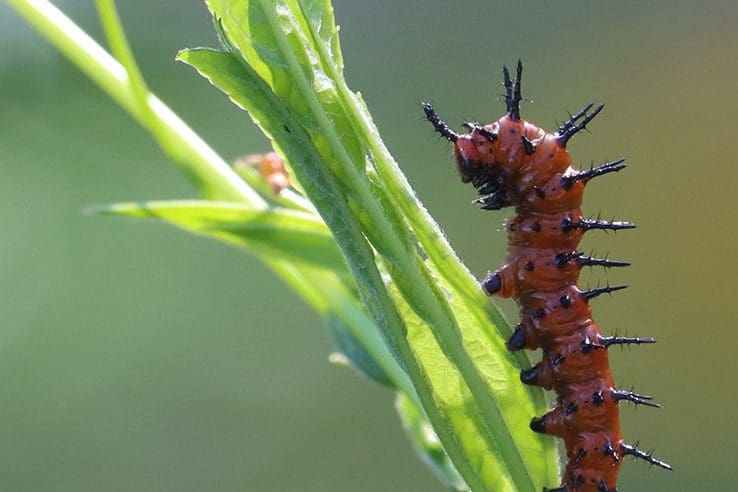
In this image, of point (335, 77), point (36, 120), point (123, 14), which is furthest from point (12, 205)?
point (335, 77)

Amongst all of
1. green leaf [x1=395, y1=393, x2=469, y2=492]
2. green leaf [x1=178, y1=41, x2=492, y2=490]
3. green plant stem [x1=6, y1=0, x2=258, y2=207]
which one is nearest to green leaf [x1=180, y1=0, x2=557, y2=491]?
green leaf [x1=178, y1=41, x2=492, y2=490]

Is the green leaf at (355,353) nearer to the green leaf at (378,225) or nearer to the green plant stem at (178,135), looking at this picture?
the green plant stem at (178,135)

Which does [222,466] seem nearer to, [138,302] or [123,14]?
[138,302]

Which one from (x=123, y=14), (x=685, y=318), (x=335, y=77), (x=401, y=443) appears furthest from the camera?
(x=123, y=14)

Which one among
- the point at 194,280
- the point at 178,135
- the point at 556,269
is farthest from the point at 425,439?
the point at 194,280

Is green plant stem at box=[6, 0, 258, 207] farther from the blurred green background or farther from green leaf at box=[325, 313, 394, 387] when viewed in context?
the blurred green background

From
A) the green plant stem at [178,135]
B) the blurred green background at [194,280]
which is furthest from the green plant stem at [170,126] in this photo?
the blurred green background at [194,280]

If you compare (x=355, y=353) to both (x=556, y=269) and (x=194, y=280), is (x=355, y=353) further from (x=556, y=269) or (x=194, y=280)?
(x=194, y=280)
